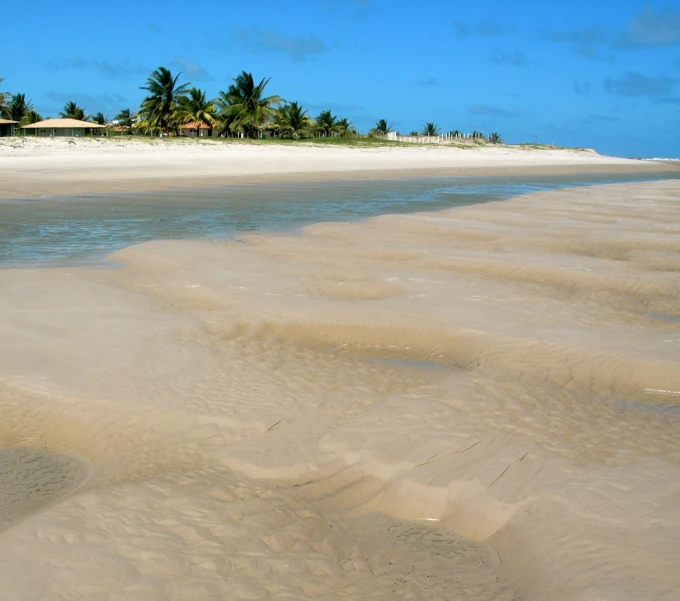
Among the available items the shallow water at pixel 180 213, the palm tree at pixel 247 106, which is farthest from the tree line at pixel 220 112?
the shallow water at pixel 180 213

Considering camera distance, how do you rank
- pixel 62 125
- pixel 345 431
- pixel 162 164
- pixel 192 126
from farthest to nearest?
pixel 192 126 → pixel 62 125 → pixel 162 164 → pixel 345 431

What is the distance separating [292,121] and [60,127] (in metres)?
17.8

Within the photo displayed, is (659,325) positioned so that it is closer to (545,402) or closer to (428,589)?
(545,402)

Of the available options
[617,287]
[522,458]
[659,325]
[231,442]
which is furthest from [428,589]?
[617,287]

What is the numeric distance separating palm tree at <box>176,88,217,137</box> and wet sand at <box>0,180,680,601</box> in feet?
162

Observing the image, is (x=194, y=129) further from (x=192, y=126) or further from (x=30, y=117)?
(x=30, y=117)

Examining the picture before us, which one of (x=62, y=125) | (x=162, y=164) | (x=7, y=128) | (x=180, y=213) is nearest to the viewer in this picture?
(x=180, y=213)

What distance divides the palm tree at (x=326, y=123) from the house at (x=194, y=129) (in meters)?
13.8

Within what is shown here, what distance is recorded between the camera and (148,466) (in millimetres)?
3145

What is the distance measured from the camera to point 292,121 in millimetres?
58281

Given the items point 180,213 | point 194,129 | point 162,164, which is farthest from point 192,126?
point 180,213

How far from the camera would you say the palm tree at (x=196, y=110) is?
53594 millimetres

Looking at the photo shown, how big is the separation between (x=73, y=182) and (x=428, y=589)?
1915cm

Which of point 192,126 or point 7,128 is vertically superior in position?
point 192,126
